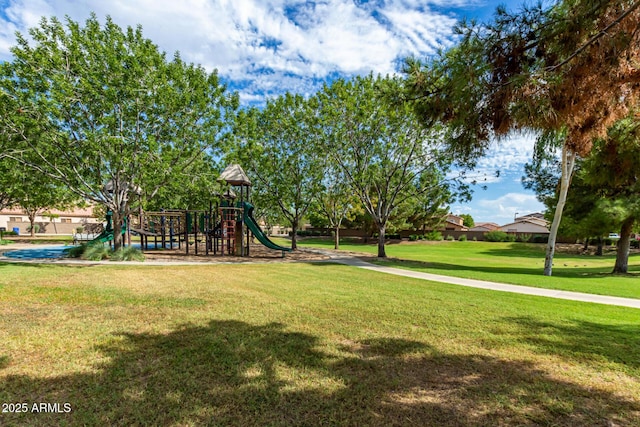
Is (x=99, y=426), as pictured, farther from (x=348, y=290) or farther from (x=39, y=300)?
(x=348, y=290)

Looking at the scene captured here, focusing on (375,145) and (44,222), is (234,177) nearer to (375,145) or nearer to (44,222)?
(375,145)

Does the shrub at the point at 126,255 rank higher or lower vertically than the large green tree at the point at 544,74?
lower

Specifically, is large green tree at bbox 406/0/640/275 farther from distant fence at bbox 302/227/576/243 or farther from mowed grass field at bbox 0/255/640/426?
distant fence at bbox 302/227/576/243

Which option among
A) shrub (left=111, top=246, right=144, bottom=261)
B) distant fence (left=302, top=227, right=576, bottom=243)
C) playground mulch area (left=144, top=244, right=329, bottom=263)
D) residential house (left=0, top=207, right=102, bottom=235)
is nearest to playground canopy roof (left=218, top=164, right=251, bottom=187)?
playground mulch area (left=144, top=244, right=329, bottom=263)

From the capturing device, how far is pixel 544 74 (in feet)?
10.5

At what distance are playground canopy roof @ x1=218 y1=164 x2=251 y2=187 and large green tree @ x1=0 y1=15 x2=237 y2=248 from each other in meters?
3.27

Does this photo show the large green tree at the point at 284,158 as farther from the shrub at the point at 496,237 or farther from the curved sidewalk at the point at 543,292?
the shrub at the point at 496,237

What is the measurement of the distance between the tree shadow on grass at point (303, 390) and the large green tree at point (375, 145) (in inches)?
598

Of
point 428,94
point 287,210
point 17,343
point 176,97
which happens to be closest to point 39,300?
point 17,343

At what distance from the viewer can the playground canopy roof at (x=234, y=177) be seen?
17.9 meters

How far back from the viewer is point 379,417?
2.76 m

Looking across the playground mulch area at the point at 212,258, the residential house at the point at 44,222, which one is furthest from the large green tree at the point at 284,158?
the residential house at the point at 44,222

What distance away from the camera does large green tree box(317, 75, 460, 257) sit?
1772cm

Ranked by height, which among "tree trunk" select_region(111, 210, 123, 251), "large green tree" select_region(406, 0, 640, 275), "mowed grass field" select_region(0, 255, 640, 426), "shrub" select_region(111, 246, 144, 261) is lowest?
"mowed grass field" select_region(0, 255, 640, 426)
